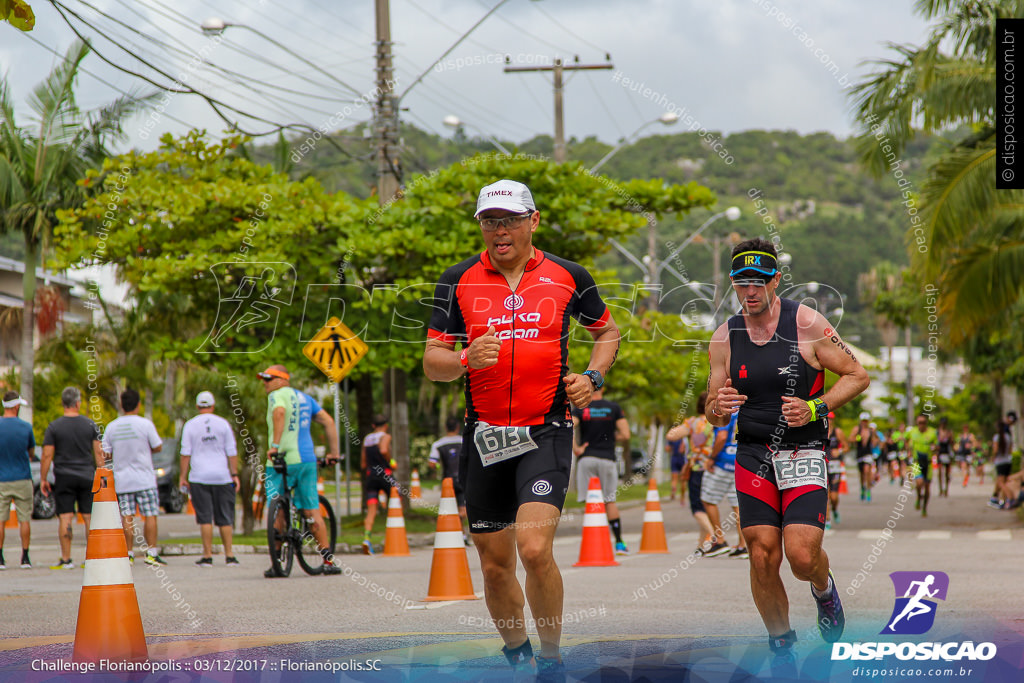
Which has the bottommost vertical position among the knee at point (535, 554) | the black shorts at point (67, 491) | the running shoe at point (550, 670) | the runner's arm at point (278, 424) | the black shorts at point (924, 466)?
the black shorts at point (924, 466)

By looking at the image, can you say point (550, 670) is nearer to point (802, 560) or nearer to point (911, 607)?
point (802, 560)

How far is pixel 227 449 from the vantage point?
45.1ft

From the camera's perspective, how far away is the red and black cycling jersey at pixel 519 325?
543cm

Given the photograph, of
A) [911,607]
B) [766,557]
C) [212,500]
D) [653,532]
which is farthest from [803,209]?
[766,557]

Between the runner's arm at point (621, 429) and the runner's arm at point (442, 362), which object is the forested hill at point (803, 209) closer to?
the runner's arm at point (621, 429)

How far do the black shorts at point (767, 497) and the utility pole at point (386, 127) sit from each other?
12427mm

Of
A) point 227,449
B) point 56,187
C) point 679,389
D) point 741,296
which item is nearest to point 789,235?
point 679,389

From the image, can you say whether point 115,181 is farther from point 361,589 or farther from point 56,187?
point 361,589

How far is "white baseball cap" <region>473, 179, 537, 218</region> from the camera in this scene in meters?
5.46

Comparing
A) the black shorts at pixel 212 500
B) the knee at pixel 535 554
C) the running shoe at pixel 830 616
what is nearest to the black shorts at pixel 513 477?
the knee at pixel 535 554

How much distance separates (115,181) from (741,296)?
13.8 m

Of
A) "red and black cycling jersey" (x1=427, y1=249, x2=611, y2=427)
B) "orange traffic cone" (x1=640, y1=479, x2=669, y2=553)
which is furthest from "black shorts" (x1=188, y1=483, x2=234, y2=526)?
"red and black cycling jersey" (x1=427, y1=249, x2=611, y2=427)

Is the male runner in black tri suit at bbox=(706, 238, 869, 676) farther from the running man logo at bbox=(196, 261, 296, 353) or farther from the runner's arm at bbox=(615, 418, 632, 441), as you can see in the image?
the running man logo at bbox=(196, 261, 296, 353)

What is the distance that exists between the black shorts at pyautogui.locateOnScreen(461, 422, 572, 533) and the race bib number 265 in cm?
110
